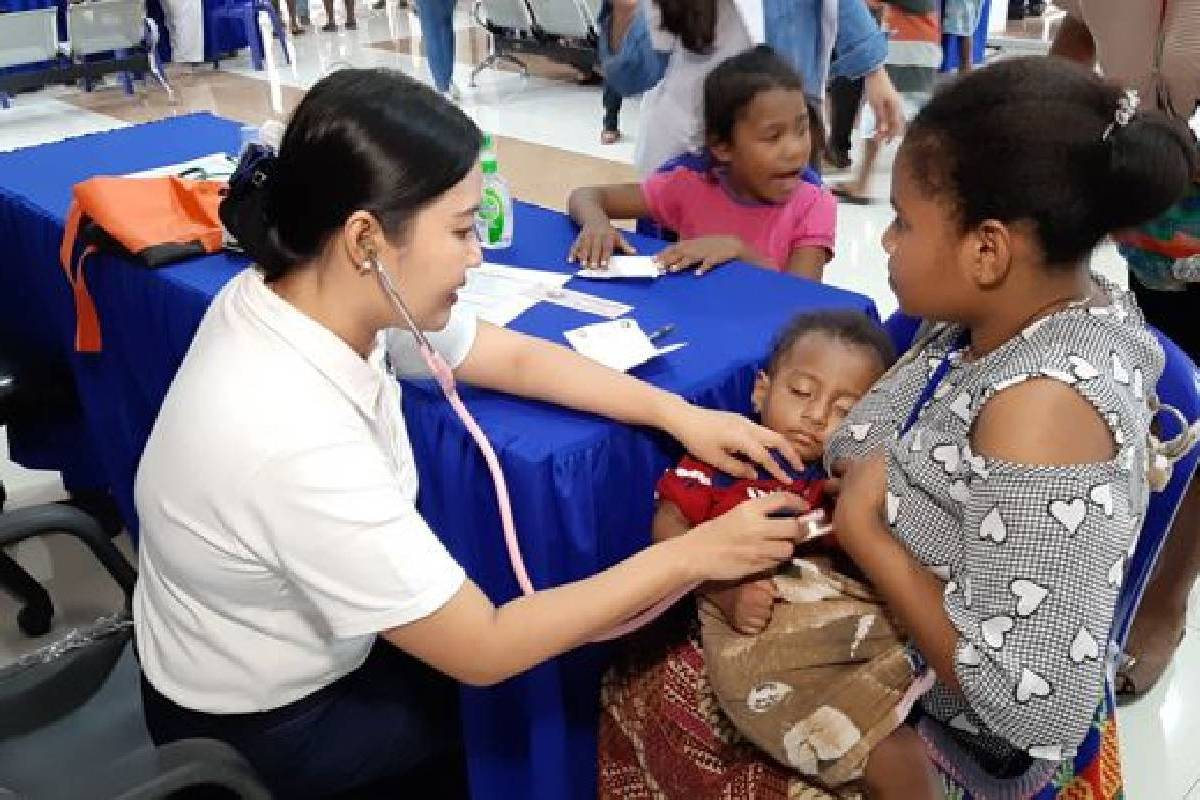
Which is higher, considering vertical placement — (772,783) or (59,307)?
(59,307)

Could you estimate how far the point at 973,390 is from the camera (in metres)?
1.04

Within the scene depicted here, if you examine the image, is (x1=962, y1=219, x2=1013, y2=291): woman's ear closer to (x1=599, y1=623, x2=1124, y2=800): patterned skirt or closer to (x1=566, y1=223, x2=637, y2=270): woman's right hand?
(x1=599, y1=623, x2=1124, y2=800): patterned skirt

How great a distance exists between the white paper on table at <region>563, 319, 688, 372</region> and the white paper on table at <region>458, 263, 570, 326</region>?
5.1 inches

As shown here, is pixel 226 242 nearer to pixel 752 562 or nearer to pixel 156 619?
pixel 156 619

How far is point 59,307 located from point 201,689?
1392 millimetres

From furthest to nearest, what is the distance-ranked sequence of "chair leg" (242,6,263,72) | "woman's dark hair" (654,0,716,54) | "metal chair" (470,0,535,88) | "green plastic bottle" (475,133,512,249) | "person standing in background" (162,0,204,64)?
"chair leg" (242,6,263,72)
"person standing in background" (162,0,204,64)
"metal chair" (470,0,535,88)
"woman's dark hair" (654,0,716,54)
"green plastic bottle" (475,133,512,249)

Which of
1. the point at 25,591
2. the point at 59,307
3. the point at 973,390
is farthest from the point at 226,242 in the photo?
the point at 973,390

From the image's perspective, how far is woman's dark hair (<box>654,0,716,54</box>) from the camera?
238 centimetres

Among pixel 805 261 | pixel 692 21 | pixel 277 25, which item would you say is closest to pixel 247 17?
pixel 277 25

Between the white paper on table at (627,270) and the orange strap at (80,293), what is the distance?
97 centimetres

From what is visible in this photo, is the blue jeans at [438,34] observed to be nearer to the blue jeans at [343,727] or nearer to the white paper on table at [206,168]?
the white paper on table at [206,168]

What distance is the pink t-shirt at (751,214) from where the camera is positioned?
7.00 feet

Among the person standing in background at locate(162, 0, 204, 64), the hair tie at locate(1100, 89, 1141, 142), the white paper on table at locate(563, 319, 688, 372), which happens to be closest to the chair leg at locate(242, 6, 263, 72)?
the person standing in background at locate(162, 0, 204, 64)

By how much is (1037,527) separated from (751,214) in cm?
131
